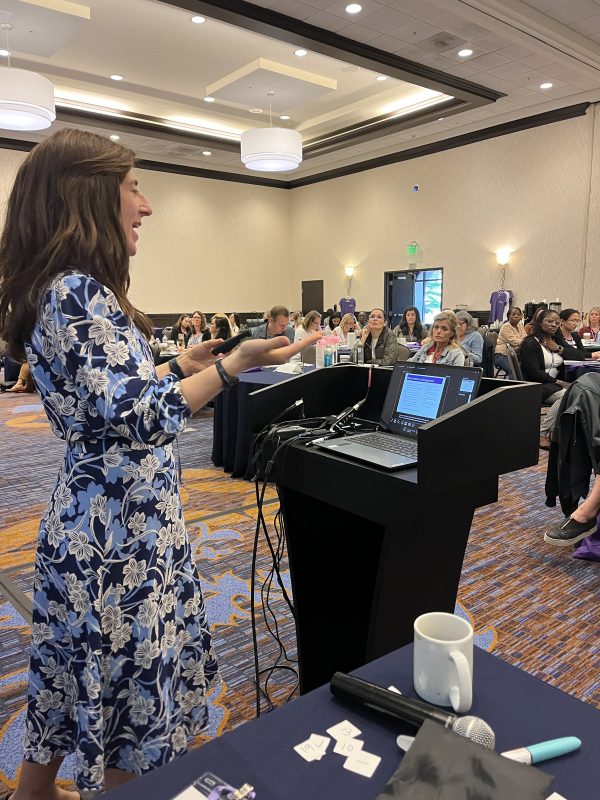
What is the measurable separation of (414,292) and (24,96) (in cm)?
830

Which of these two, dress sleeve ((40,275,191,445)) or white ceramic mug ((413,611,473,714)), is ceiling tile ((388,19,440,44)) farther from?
white ceramic mug ((413,611,473,714))

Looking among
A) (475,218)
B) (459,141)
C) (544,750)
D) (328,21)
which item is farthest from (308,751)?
(459,141)

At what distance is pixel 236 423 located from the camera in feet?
15.6

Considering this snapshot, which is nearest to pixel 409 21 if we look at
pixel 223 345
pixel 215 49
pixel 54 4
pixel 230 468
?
pixel 215 49

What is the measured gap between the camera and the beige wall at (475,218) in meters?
10.1

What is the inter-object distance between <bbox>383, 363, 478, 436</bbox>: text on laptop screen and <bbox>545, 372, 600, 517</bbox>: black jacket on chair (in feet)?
5.81

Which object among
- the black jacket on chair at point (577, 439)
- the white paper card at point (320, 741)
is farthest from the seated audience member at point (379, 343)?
the white paper card at point (320, 741)

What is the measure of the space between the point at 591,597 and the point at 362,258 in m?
12.0

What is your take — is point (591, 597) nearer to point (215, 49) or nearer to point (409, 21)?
point (409, 21)

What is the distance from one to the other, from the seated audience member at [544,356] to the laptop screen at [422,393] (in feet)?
13.0

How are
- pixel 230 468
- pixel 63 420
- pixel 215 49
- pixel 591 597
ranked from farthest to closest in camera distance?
pixel 215 49 < pixel 230 468 < pixel 591 597 < pixel 63 420

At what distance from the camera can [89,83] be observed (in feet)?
32.9

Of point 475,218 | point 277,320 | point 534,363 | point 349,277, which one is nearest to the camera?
point 534,363

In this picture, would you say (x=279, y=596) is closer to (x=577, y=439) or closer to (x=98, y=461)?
(x=577, y=439)
